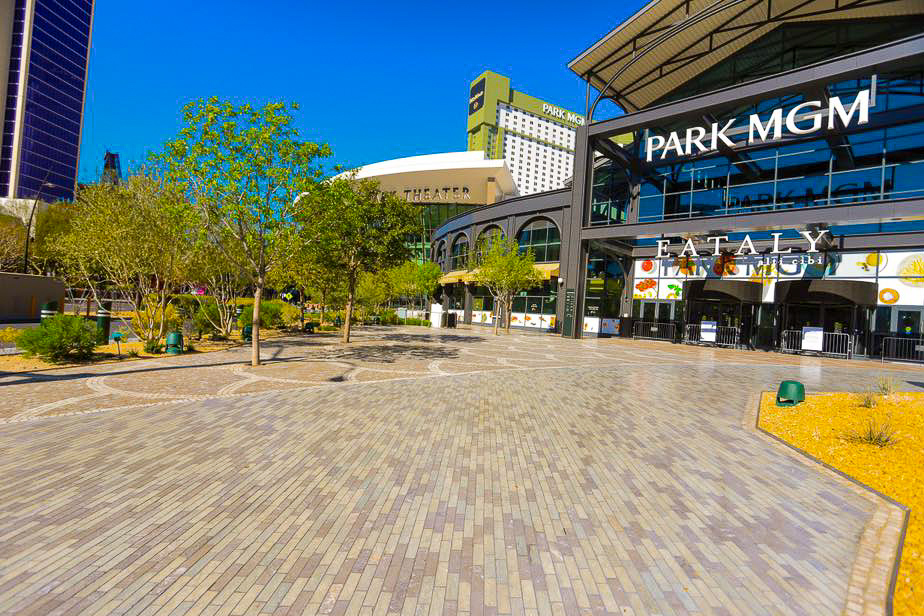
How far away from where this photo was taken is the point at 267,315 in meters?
22.8

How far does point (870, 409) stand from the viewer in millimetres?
8797

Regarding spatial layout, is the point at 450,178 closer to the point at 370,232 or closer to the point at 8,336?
the point at 370,232

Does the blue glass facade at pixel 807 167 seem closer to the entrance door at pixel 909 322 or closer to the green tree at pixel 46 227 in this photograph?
the entrance door at pixel 909 322

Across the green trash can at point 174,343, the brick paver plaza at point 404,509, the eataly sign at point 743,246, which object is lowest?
the brick paver plaza at point 404,509

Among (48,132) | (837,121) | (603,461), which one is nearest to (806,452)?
(603,461)

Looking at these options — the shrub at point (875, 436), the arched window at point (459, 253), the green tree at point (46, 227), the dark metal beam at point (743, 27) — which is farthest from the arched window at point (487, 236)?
the green tree at point (46, 227)

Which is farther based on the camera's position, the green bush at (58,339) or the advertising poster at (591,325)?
the advertising poster at (591,325)

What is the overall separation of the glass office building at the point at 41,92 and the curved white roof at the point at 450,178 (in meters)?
74.3

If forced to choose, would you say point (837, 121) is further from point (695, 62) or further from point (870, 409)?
point (870, 409)

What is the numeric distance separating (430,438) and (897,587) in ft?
16.3

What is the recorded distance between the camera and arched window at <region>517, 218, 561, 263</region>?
3556 cm

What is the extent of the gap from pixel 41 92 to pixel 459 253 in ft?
425

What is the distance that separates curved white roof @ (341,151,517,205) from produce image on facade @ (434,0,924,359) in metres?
47.1

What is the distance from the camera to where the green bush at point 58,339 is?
433 inches
